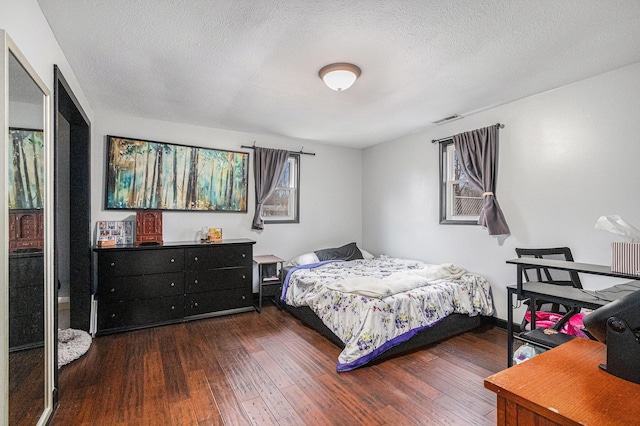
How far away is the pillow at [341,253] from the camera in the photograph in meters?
4.60

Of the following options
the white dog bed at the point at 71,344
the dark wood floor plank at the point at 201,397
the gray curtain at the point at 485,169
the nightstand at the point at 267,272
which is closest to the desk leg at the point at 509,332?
the gray curtain at the point at 485,169

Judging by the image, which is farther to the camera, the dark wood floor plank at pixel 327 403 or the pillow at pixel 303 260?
the pillow at pixel 303 260

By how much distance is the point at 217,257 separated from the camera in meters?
3.76

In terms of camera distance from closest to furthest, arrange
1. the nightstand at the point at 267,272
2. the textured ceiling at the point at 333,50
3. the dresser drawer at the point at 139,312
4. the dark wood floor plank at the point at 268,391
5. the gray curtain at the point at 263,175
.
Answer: the textured ceiling at the point at 333,50
the dark wood floor plank at the point at 268,391
the dresser drawer at the point at 139,312
the nightstand at the point at 267,272
the gray curtain at the point at 263,175

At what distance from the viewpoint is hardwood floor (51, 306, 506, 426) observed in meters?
1.93

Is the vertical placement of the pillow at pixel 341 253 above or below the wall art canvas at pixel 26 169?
below

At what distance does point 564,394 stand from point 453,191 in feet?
11.5

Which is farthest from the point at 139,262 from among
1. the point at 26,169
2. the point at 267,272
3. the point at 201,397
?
the point at 26,169

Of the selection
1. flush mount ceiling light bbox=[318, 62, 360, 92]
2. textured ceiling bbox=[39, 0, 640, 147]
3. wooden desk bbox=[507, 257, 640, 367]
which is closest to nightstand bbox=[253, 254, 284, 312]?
textured ceiling bbox=[39, 0, 640, 147]

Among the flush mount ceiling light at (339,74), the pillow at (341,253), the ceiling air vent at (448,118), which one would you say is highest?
the ceiling air vent at (448,118)

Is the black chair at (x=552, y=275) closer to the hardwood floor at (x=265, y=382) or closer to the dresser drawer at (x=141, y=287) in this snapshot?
the hardwood floor at (x=265, y=382)

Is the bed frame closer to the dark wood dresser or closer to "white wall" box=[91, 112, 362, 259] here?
the dark wood dresser

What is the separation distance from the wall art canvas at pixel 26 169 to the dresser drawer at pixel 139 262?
5.65ft

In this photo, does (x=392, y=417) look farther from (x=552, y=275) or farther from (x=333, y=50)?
(x=333, y=50)
